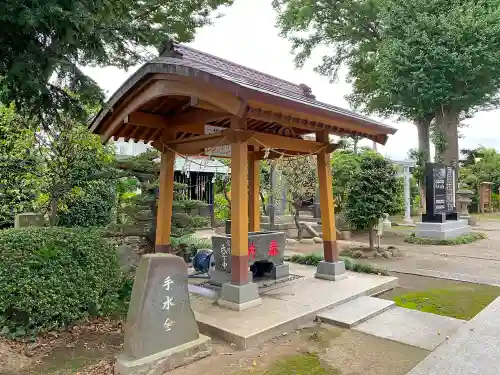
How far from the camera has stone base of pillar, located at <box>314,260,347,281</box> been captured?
6574mm

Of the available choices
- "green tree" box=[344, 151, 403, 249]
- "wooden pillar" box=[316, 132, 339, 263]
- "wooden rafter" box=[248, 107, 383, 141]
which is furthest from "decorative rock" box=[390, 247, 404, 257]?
"wooden rafter" box=[248, 107, 383, 141]

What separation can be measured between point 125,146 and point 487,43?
16.8 m

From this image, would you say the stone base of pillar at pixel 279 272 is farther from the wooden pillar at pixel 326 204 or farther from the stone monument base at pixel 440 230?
the stone monument base at pixel 440 230

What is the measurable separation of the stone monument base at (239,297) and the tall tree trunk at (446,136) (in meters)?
16.1

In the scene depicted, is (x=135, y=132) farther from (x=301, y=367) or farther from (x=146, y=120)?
(x=301, y=367)

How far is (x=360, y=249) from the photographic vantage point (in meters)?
10.8

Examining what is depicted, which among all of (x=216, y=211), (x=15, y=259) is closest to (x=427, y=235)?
(x=216, y=211)

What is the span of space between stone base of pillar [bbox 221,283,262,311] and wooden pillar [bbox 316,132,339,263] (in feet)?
6.59

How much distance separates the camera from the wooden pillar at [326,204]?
6.72 metres

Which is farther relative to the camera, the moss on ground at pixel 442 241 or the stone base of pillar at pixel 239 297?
the moss on ground at pixel 442 241

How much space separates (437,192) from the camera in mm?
13516

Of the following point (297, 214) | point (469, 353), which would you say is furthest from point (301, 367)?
point (297, 214)

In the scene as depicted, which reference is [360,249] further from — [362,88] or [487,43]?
[362,88]

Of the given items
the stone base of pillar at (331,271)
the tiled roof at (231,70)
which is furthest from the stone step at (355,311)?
the tiled roof at (231,70)
